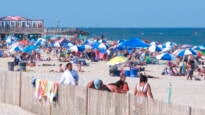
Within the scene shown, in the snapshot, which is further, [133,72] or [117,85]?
[133,72]

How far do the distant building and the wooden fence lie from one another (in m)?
77.4

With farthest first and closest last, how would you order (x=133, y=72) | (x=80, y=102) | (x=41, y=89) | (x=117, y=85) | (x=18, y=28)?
(x=18, y=28) < (x=133, y=72) < (x=41, y=89) < (x=117, y=85) < (x=80, y=102)

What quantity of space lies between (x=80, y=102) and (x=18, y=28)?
82991mm

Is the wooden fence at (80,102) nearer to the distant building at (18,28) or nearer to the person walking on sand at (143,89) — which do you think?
the person walking on sand at (143,89)

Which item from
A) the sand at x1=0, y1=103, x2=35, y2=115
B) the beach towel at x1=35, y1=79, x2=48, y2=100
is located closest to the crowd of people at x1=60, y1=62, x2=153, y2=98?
the beach towel at x1=35, y1=79, x2=48, y2=100

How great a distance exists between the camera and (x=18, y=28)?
313 ft

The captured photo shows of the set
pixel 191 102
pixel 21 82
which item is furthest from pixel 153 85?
pixel 21 82

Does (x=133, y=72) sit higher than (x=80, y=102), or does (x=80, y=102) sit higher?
(x=80, y=102)

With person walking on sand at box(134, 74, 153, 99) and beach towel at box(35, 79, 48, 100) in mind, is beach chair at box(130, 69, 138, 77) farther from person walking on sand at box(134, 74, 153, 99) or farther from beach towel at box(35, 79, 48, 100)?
person walking on sand at box(134, 74, 153, 99)

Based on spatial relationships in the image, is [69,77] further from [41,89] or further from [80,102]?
[80,102]

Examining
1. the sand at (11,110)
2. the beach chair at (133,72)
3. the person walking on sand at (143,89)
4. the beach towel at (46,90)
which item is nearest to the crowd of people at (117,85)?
the person walking on sand at (143,89)

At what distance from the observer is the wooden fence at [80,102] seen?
34.9 feet

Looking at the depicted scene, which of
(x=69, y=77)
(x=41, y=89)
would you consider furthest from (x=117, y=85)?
(x=41, y=89)

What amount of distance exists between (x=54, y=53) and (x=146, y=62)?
573 inches
